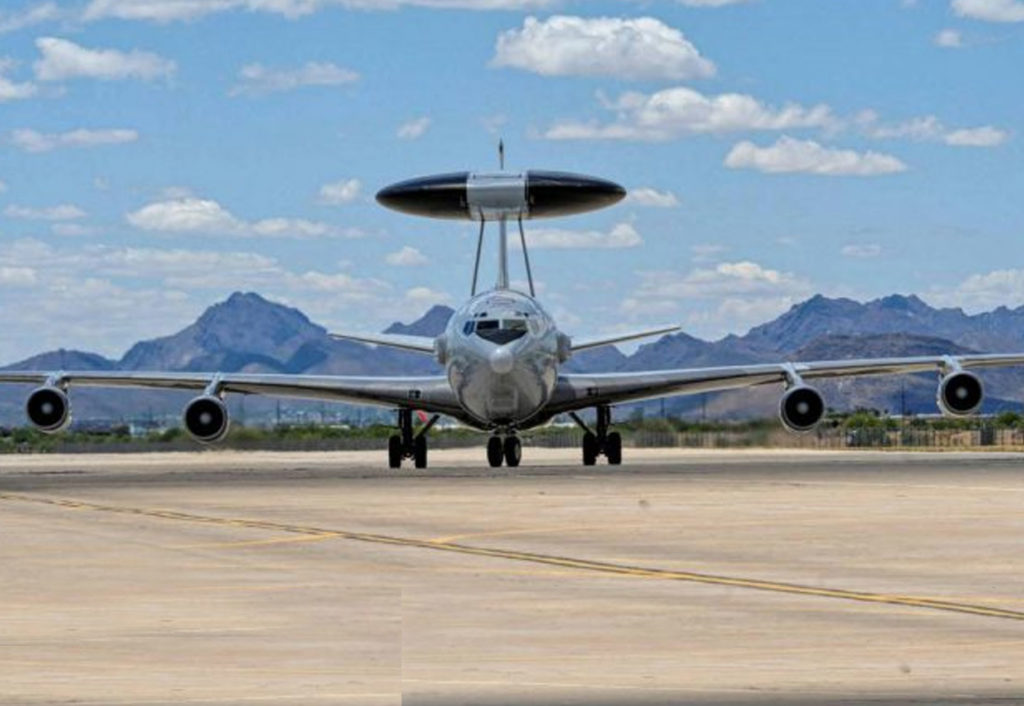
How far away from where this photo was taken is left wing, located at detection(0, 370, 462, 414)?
60156 mm

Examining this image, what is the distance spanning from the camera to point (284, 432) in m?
89.2

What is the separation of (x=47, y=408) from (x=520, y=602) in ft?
146

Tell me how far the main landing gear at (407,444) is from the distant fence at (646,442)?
22404 mm

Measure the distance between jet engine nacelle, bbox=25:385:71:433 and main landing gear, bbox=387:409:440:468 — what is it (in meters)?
9.64

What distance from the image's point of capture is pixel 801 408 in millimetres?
60031

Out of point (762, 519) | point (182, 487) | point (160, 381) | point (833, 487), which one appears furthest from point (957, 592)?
point (160, 381)

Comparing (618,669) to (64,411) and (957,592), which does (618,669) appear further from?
(64,411)

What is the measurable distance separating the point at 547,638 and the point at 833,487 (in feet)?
89.3

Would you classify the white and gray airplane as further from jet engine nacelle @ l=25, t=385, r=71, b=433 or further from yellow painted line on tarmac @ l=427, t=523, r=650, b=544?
yellow painted line on tarmac @ l=427, t=523, r=650, b=544

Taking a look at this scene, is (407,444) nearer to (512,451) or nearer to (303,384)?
(303,384)

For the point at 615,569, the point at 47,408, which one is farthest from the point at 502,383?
the point at 615,569

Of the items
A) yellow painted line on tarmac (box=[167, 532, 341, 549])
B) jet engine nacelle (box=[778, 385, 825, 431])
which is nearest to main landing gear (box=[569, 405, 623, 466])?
jet engine nacelle (box=[778, 385, 825, 431])

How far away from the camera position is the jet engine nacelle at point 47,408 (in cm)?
6031

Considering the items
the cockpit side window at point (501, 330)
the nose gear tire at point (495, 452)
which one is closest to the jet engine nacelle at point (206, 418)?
A: the nose gear tire at point (495, 452)
